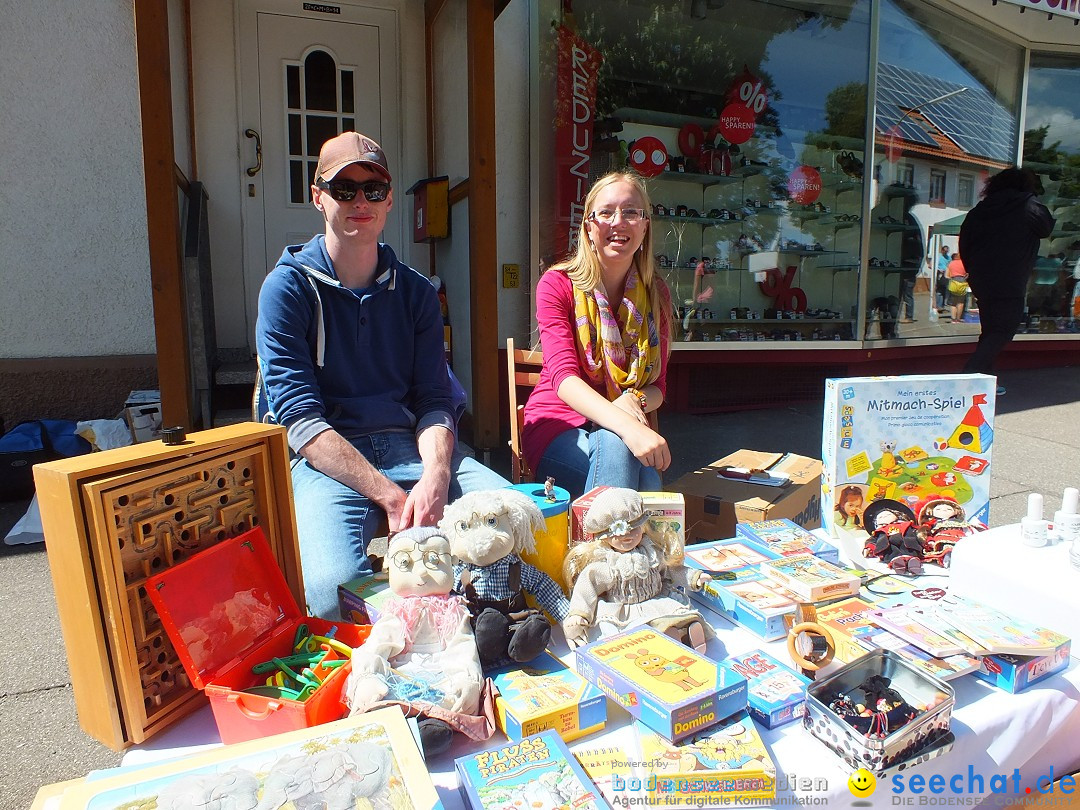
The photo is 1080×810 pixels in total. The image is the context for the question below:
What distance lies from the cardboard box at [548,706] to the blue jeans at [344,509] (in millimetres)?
599

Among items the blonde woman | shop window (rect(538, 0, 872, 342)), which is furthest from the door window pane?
the blonde woman

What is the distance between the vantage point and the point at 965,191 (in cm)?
770

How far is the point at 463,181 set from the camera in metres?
4.65

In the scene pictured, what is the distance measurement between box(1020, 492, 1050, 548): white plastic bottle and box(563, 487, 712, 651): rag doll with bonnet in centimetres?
77

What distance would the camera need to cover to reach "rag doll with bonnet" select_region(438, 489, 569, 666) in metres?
1.22

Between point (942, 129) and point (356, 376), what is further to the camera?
point (942, 129)

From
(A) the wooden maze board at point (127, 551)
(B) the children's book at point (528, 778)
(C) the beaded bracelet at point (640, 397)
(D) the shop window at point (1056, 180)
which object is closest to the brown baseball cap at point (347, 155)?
(A) the wooden maze board at point (127, 551)

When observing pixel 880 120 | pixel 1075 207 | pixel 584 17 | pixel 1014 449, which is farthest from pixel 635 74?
pixel 1075 207

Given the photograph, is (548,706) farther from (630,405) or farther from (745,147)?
(745,147)

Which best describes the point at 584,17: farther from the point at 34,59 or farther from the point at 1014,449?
the point at 1014,449

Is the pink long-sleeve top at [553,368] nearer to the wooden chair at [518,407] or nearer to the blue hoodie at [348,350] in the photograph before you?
the wooden chair at [518,407]

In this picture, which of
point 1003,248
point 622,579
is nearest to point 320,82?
point 622,579

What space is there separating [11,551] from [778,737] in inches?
141

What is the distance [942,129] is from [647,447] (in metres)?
7.18
